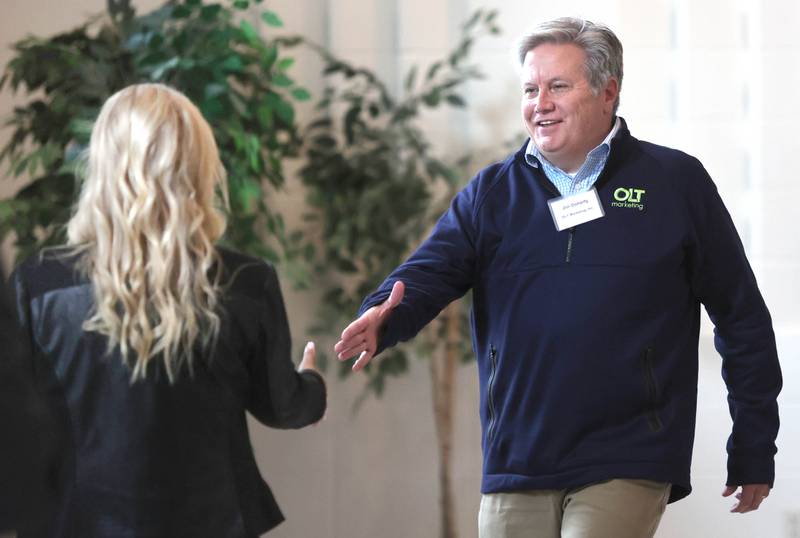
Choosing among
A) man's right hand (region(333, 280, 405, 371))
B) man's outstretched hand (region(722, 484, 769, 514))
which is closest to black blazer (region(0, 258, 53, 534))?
man's right hand (region(333, 280, 405, 371))

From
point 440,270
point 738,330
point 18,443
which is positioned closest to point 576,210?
point 440,270

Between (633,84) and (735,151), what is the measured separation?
416 millimetres

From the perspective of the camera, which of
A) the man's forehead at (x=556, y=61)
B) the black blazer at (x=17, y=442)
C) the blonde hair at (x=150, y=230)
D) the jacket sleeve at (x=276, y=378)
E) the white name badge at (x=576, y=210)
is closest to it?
the black blazer at (x=17, y=442)

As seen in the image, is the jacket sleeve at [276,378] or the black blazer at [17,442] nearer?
the black blazer at [17,442]

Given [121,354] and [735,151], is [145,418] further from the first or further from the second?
[735,151]

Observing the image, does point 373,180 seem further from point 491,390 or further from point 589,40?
point 491,390

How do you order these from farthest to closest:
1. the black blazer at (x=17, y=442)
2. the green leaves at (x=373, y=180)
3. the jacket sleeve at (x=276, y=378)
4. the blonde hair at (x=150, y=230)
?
the green leaves at (x=373, y=180) < the jacket sleeve at (x=276, y=378) < the blonde hair at (x=150, y=230) < the black blazer at (x=17, y=442)

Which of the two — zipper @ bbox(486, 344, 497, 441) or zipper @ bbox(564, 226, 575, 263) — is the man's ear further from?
zipper @ bbox(486, 344, 497, 441)

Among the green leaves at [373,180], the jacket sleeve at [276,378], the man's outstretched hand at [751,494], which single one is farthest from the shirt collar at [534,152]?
the green leaves at [373,180]

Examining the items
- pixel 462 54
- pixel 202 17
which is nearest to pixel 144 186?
pixel 202 17

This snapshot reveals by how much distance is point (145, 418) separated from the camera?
2.15 meters

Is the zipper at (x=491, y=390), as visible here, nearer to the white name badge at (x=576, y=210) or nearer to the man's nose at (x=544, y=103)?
the white name badge at (x=576, y=210)

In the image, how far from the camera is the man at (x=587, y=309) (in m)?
2.48

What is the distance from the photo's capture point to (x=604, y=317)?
2.50 meters
